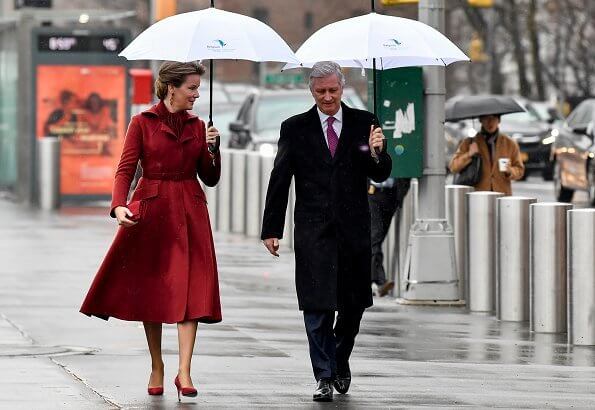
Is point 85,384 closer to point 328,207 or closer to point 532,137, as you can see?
point 328,207

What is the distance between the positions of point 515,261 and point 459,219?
167 centimetres

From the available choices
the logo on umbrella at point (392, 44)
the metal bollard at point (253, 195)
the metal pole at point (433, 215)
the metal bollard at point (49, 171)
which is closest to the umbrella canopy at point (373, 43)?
the logo on umbrella at point (392, 44)

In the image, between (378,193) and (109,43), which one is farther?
(109,43)

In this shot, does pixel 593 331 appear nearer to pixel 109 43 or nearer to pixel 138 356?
pixel 138 356

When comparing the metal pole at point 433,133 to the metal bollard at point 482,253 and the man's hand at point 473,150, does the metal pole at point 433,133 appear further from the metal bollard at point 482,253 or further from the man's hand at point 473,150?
the man's hand at point 473,150

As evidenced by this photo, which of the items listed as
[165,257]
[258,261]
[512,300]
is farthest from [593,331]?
[258,261]

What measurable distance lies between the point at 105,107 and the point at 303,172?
60.6 ft

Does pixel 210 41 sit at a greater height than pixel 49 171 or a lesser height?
greater

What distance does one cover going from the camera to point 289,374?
33.3 feet

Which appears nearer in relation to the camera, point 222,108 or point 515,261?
point 515,261

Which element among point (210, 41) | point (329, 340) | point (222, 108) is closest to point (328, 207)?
point (329, 340)

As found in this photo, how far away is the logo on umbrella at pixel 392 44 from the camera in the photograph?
1009cm

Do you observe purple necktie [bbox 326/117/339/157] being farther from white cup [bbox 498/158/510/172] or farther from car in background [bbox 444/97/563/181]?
car in background [bbox 444/97/563/181]

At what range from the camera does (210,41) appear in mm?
9609
